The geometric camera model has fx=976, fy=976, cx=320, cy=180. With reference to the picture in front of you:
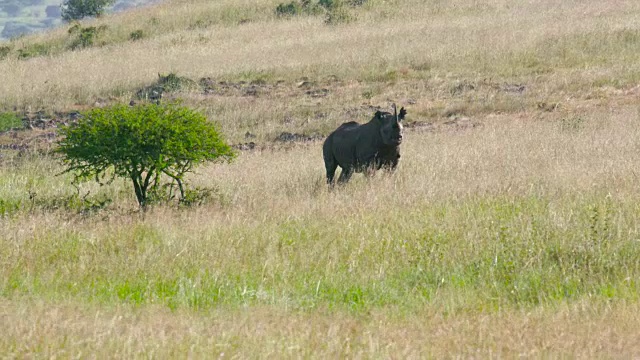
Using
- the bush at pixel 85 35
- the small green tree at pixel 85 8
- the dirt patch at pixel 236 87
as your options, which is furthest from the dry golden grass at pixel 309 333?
the small green tree at pixel 85 8

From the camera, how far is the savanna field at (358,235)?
6.78m

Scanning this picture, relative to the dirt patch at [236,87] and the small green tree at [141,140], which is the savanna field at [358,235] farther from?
the small green tree at [141,140]

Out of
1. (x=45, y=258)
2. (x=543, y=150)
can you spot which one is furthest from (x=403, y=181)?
(x=45, y=258)

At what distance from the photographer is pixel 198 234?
1116 cm

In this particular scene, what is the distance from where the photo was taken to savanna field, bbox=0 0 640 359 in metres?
6.78

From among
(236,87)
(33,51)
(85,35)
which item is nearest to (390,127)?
(236,87)

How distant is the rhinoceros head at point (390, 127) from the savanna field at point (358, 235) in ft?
1.89

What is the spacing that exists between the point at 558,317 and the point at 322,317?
180 cm

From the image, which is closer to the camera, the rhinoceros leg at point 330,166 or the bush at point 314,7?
the rhinoceros leg at point 330,166

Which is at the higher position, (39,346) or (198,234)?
(39,346)

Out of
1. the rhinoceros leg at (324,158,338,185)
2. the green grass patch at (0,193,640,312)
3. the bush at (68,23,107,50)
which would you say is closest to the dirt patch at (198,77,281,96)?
the bush at (68,23,107,50)

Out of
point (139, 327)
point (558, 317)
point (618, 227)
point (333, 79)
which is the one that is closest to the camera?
point (139, 327)

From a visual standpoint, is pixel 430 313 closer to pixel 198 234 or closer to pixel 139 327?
pixel 139 327

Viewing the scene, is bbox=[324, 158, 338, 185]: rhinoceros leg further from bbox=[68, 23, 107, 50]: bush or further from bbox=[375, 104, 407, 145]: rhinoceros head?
bbox=[68, 23, 107, 50]: bush
